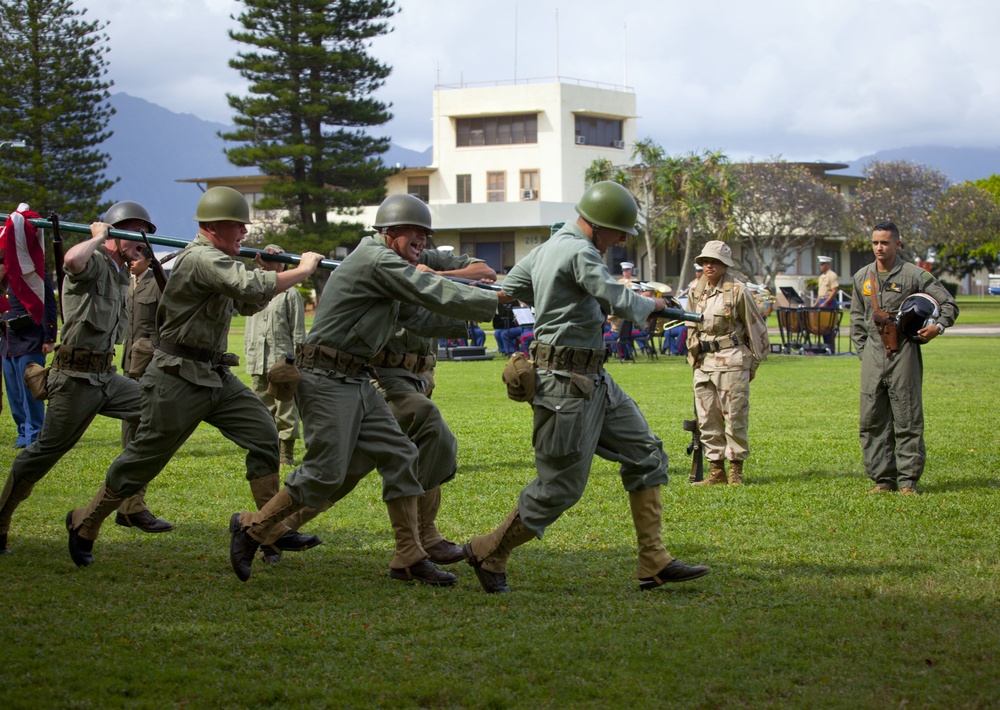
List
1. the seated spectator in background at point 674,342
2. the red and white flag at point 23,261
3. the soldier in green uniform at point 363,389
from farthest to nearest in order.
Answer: the seated spectator in background at point 674,342 < the red and white flag at point 23,261 < the soldier in green uniform at point 363,389

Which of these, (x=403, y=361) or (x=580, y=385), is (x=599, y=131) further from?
(x=580, y=385)

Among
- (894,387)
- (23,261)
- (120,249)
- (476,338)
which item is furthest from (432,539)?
(476,338)

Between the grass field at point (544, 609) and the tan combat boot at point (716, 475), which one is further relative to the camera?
the tan combat boot at point (716, 475)

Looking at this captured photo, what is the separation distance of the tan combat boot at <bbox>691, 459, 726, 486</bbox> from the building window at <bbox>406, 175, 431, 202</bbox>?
60483 millimetres

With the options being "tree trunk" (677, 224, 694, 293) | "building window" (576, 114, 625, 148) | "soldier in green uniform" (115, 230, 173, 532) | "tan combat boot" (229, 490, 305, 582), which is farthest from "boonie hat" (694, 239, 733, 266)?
"building window" (576, 114, 625, 148)

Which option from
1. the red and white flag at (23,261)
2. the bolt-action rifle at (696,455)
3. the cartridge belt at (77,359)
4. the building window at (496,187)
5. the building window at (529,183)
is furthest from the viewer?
the building window at (496,187)

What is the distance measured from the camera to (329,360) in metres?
6.21

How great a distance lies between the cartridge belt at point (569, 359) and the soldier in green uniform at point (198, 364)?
138cm

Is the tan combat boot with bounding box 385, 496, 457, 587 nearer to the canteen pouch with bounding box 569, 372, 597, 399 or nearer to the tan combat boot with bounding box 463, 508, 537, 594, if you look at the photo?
the tan combat boot with bounding box 463, 508, 537, 594

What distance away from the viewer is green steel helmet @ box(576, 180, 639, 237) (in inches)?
241

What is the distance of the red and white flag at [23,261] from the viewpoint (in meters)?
7.41

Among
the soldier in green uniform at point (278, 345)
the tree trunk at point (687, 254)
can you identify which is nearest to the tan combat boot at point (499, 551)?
the soldier in green uniform at point (278, 345)

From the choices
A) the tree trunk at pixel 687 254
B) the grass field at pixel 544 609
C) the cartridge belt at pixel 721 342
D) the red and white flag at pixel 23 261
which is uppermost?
the tree trunk at pixel 687 254

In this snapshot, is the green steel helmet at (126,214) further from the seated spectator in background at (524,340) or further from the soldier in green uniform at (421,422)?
the seated spectator in background at (524,340)
